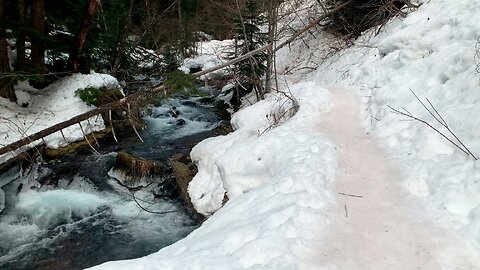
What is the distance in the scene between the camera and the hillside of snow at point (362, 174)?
3.51m

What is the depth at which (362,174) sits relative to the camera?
16.3ft

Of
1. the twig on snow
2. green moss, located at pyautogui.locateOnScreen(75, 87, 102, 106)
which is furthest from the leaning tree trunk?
the twig on snow

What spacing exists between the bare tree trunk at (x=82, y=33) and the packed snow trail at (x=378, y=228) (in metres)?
10.5

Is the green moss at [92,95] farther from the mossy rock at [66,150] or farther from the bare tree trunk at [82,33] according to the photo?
the bare tree trunk at [82,33]

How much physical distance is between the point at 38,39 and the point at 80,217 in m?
6.55

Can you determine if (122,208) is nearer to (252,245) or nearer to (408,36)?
(252,245)

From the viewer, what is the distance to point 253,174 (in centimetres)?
635

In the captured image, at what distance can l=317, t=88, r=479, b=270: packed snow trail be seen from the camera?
3344mm

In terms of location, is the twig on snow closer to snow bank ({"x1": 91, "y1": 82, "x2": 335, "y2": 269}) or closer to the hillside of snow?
the hillside of snow

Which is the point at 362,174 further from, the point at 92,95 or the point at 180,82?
the point at 92,95

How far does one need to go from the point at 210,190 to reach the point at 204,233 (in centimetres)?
278

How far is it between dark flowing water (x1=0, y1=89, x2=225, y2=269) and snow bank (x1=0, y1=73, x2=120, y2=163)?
955mm

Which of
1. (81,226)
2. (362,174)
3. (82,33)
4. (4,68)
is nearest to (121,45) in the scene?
(82,33)

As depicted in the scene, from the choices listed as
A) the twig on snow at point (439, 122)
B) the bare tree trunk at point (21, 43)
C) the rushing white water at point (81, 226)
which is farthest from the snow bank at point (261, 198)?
the bare tree trunk at point (21, 43)
